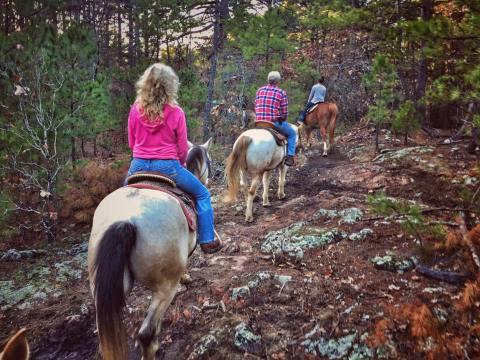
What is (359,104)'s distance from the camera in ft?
47.9

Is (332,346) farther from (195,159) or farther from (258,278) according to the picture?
(195,159)

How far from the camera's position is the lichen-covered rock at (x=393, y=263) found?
413 cm

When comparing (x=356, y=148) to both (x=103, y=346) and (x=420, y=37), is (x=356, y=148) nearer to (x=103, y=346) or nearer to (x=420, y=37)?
(x=420, y=37)

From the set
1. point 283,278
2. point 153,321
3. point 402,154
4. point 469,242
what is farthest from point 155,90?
point 402,154

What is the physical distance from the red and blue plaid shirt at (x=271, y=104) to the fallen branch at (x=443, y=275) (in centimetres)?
453

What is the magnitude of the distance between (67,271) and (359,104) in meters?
13.0

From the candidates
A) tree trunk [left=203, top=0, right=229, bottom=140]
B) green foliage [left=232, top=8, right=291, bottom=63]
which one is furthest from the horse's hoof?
green foliage [left=232, top=8, right=291, bottom=63]

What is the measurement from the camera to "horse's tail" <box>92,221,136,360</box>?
102 inches

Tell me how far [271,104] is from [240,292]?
4.50 metres

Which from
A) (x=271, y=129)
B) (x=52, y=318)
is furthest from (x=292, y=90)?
(x=52, y=318)

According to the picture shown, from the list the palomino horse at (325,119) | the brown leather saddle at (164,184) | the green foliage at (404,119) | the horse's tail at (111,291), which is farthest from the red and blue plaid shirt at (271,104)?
the horse's tail at (111,291)

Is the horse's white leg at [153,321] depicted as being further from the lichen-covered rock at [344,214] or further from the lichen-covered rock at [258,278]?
the lichen-covered rock at [344,214]

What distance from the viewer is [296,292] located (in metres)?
4.10

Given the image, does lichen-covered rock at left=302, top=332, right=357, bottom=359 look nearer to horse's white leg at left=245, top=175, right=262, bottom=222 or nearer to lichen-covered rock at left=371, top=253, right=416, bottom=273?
lichen-covered rock at left=371, top=253, right=416, bottom=273
